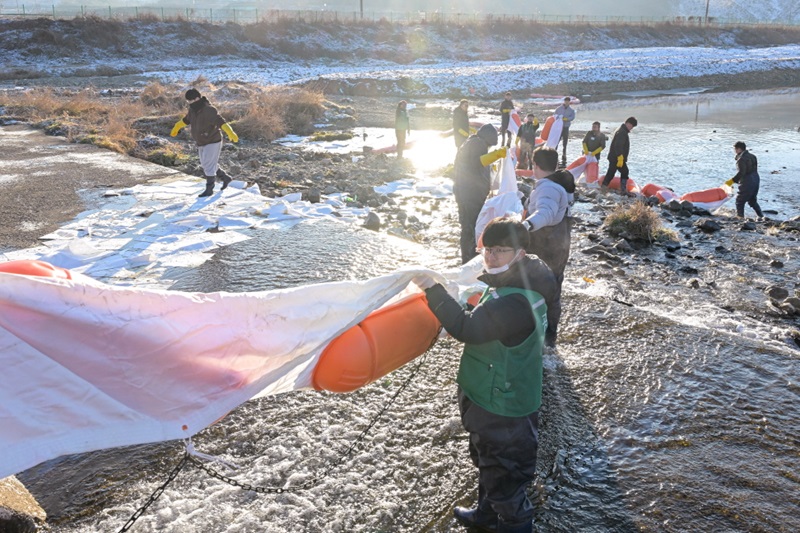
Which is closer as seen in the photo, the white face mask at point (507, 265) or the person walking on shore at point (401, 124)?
the white face mask at point (507, 265)

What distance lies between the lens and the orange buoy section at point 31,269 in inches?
110

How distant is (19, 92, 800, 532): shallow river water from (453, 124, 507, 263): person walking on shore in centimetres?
172

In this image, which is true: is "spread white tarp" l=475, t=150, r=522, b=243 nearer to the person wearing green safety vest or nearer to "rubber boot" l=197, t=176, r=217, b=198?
the person wearing green safety vest

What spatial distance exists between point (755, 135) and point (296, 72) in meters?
29.9

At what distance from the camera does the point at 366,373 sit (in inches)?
126

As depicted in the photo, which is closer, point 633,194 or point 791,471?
point 791,471

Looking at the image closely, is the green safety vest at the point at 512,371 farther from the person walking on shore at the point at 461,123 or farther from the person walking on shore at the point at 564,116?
the person walking on shore at the point at 564,116

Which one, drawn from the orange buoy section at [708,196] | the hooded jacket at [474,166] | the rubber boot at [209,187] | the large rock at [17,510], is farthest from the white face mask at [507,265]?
the orange buoy section at [708,196]

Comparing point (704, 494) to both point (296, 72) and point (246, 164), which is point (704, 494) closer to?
point (246, 164)

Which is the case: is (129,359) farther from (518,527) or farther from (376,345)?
(518,527)

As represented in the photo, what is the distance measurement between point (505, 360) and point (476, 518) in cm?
117

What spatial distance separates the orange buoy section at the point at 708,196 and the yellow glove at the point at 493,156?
752 centimetres

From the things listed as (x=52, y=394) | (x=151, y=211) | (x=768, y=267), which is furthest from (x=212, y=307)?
(x=768, y=267)

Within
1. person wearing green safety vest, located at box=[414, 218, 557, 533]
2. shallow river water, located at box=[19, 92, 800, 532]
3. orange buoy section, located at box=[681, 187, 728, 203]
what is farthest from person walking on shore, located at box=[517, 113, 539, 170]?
person wearing green safety vest, located at box=[414, 218, 557, 533]
